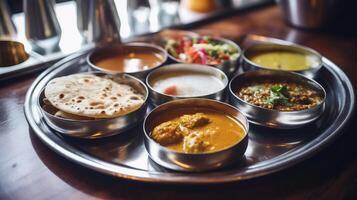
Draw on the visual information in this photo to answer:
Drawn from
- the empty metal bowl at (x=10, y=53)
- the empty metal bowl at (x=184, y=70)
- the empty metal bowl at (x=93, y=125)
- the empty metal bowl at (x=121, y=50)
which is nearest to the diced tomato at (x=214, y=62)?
the empty metal bowl at (x=184, y=70)

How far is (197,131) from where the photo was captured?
4.56ft

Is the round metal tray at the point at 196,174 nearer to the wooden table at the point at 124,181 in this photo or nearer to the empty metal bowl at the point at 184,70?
the wooden table at the point at 124,181

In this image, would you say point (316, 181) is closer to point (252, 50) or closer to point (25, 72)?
point (252, 50)

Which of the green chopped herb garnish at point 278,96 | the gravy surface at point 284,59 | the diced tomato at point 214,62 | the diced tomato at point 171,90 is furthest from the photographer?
the gravy surface at point 284,59

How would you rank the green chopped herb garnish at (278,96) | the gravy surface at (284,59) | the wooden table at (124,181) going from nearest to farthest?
1. the wooden table at (124,181)
2. the green chopped herb garnish at (278,96)
3. the gravy surface at (284,59)

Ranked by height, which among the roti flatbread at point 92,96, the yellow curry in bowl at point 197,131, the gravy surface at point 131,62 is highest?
the roti flatbread at point 92,96

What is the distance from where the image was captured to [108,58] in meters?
2.08

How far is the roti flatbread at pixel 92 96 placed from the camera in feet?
4.72

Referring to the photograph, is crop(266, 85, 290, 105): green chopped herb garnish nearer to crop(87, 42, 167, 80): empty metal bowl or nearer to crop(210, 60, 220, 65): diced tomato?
crop(210, 60, 220, 65): diced tomato

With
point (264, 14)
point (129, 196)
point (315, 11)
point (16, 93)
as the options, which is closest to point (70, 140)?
point (129, 196)

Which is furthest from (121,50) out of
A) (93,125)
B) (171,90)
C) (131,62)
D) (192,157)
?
(192,157)

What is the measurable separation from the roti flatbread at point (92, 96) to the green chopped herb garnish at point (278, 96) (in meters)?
0.58

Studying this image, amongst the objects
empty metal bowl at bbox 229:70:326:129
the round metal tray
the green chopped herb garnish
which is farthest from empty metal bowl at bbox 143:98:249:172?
the green chopped herb garnish

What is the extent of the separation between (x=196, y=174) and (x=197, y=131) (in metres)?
0.22
